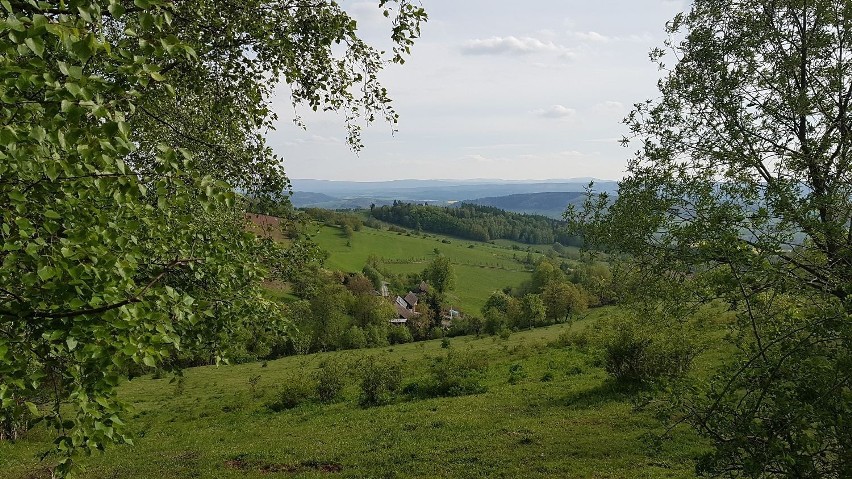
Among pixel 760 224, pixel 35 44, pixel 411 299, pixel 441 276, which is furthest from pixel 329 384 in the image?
pixel 411 299

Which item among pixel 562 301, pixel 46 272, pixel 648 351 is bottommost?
pixel 562 301

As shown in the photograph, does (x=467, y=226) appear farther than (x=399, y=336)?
Yes

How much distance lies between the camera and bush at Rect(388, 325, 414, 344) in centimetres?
6788

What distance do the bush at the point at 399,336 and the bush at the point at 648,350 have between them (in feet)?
160

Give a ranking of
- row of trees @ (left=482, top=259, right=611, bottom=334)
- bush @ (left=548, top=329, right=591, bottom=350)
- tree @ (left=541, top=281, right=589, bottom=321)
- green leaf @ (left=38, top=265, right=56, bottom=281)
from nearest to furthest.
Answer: green leaf @ (left=38, top=265, right=56, bottom=281)
bush @ (left=548, top=329, right=591, bottom=350)
row of trees @ (left=482, top=259, right=611, bottom=334)
tree @ (left=541, top=281, right=589, bottom=321)

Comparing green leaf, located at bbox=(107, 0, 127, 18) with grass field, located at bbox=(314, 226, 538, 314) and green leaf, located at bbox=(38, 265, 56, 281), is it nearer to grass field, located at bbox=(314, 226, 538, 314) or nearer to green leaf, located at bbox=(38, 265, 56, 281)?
green leaf, located at bbox=(38, 265, 56, 281)

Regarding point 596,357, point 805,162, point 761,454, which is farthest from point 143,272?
point 596,357

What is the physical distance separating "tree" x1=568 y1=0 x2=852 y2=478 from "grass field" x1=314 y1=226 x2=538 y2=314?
80.9 m

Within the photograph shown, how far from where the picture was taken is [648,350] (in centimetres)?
1977

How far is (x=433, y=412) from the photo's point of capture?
21531mm

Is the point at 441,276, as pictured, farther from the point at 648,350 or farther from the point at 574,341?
the point at 648,350

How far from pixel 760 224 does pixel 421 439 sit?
13.6m

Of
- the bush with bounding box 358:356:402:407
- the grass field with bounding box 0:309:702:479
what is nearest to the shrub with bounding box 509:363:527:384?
the grass field with bounding box 0:309:702:479

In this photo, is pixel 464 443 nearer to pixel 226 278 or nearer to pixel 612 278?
pixel 612 278
